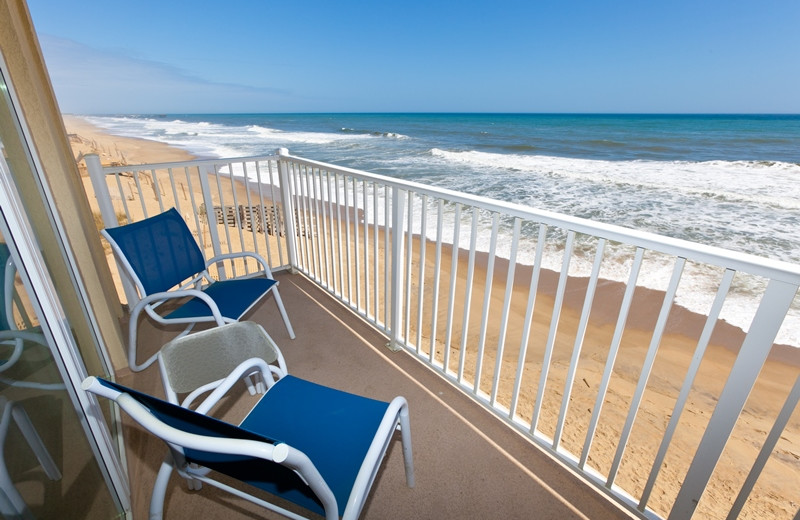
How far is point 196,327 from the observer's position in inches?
94.9

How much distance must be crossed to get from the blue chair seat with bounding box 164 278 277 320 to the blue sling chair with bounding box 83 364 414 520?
26.0 inches

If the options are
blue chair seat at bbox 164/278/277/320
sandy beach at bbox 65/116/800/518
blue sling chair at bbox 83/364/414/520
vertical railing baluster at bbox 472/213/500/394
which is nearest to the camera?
blue sling chair at bbox 83/364/414/520

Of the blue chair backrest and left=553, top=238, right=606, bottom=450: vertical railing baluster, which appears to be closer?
left=553, top=238, right=606, bottom=450: vertical railing baluster

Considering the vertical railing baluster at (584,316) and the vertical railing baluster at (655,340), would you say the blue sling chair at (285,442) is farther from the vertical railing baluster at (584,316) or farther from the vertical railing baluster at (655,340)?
the vertical railing baluster at (655,340)

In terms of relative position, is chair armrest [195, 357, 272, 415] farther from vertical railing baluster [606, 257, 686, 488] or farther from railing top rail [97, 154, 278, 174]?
railing top rail [97, 154, 278, 174]

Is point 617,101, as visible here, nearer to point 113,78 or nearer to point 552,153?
point 552,153

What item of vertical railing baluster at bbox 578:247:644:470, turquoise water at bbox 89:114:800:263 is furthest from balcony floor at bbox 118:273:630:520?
turquoise water at bbox 89:114:800:263

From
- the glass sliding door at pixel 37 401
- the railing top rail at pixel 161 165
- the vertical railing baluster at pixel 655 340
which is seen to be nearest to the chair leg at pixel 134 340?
the glass sliding door at pixel 37 401

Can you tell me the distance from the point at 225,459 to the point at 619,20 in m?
26.2

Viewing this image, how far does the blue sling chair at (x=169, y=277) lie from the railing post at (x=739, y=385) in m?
1.82

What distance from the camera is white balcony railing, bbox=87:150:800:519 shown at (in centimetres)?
93

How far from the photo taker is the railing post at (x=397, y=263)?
179cm

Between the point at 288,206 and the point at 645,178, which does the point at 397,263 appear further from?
the point at 645,178

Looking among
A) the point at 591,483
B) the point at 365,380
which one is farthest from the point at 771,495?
the point at 365,380
